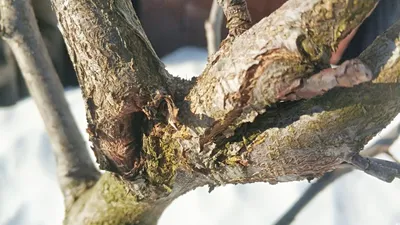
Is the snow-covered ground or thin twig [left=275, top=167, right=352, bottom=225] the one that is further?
the snow-covered ground

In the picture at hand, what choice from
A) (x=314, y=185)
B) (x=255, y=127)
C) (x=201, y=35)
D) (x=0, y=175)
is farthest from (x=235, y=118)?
(x=201, y=35)

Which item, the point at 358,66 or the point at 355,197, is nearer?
the point at 358,66

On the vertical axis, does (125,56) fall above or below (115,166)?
above

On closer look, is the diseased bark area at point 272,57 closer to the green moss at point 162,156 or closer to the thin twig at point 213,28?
the green moss at point 162,156

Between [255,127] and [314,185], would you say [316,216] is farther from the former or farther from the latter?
[255,127]

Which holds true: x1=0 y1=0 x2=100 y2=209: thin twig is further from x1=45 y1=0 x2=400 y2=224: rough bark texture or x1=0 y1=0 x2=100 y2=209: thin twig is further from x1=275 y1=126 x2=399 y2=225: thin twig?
x1=275 y1=126 x2=399 y2=225: thin twig

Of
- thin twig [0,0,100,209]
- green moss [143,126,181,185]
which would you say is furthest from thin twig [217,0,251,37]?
thin twig [0,0,100,209]

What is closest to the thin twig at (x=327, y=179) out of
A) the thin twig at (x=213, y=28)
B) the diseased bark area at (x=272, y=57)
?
the thin twig at (x=213, y=28)
